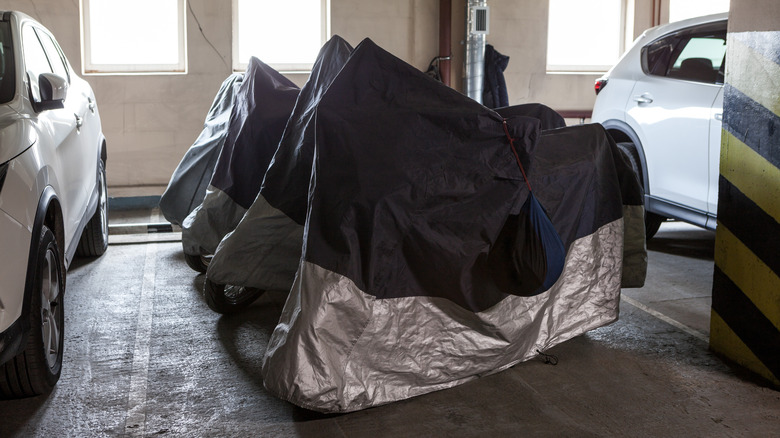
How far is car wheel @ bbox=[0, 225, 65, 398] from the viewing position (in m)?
2.81

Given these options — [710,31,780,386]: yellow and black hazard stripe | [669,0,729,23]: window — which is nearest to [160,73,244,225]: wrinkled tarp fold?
[710,31,780,386]: yellow and black hazard stripe

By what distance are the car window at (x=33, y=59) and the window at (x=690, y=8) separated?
8.28 meters

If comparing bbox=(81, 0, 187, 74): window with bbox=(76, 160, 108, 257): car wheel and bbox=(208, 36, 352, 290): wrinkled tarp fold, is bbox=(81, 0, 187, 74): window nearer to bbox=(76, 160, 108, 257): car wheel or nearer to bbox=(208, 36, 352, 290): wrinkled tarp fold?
bbox=(76, 160, 108, 257): car wheel

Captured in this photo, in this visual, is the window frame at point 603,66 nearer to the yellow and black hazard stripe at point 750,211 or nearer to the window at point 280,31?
the window at point 280,31

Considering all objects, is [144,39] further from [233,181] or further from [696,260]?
[696,260]

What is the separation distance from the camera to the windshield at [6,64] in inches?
129

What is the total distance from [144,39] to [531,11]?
4658mm

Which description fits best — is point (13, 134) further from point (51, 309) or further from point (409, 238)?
point (409, 238)

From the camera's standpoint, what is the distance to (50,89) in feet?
11.3

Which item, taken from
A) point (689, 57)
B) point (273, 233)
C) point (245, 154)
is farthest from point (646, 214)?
point (273, 233)

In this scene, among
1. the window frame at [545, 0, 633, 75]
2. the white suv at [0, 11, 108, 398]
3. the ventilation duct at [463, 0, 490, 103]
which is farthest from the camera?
the window frame at [545, 0, 633, 75]

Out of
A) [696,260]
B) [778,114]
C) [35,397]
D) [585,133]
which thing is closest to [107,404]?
[35,397]

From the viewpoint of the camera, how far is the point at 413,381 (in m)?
2.98

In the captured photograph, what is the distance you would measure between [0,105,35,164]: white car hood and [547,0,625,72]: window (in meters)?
7.99
